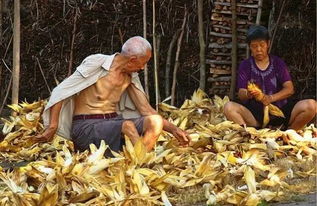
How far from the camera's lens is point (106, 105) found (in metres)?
4.48

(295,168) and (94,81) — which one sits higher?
(94,81)

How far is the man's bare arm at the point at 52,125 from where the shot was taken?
4160 mm

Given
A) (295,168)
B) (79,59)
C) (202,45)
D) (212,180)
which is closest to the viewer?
(212,180)

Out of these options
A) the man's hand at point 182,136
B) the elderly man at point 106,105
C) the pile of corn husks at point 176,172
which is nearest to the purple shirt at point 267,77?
the pile of corn husks at point 176,172

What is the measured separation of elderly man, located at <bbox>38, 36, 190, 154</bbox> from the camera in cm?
421

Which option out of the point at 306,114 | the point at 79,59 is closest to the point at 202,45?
the point at 79,59

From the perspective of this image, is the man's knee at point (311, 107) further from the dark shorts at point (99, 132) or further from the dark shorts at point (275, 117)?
the dark shorts at point (99, 132)

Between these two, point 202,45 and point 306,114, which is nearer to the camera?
point 306,114

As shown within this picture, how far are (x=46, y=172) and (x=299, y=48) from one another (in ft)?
13.6

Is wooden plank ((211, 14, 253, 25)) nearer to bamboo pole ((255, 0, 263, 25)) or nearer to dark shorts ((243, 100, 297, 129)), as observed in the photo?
bamboo pole ((255, 0, 263, 25))

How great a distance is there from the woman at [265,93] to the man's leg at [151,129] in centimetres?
109

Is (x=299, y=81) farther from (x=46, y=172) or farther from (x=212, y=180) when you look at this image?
(x=46, y=172)

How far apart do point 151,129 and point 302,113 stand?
1454mm

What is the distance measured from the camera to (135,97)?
4547 millimetres
